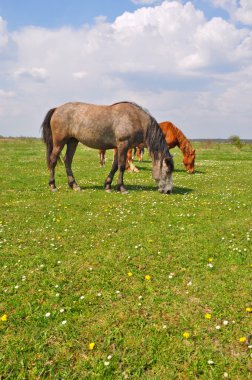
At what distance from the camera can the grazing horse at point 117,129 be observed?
15.0 metres

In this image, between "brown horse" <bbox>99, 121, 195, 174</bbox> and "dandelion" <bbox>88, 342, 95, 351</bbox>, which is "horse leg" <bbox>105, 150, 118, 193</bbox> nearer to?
"brown horse" <bbox>99, 121, 195, 174</bbox>

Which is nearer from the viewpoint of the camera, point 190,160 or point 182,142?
point 190,160

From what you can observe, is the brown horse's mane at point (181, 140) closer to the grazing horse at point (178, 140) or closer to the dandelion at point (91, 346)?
the grazing horse at point (178, 140)

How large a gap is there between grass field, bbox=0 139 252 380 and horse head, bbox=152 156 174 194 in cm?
313

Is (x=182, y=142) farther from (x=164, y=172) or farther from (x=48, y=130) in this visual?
(x=48, y=130)

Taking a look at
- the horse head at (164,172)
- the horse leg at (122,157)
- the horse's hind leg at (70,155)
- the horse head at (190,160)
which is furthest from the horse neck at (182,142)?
the horse's hind leg at (70,155)

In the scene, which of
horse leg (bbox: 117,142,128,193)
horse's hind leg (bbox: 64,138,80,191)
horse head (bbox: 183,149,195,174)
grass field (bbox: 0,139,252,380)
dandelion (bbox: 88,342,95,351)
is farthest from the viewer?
horse head (bbox: 183,149,195,174)

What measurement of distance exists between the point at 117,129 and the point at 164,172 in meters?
3.14

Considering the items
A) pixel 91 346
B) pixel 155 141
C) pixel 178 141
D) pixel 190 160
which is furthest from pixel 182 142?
pixel 91 346

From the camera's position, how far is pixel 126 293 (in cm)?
635

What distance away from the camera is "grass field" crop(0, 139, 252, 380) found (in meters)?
4.61

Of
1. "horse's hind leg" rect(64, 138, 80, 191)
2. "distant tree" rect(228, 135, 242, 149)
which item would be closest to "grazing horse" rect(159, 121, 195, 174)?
"horse's hind leg" rect(64, 138, 80, 191)

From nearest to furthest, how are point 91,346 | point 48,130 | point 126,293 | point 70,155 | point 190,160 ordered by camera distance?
1. point 91,346
2. point 126,293
3. point 48,130
4. point 70,155
5. point 190,160

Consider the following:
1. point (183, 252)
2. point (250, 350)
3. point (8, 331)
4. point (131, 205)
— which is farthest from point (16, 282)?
point (131, 205)
